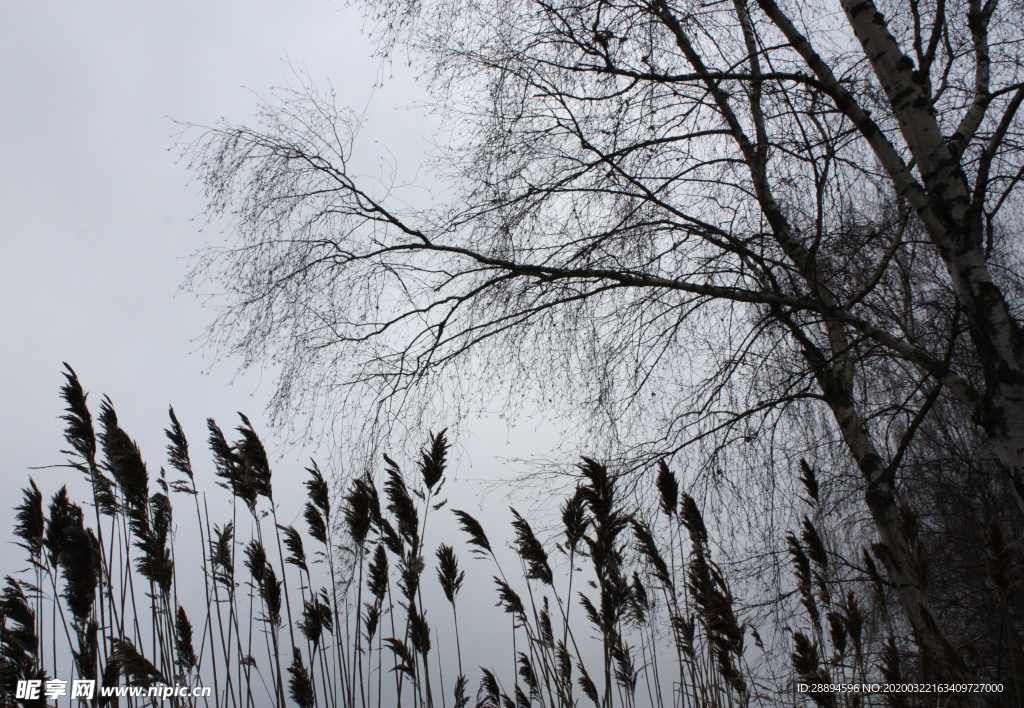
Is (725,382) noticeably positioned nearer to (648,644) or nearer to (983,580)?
(648,644)

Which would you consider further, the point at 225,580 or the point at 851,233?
the point at 851,233

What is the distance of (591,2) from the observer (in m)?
4.06

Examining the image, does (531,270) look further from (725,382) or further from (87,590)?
(87,590)

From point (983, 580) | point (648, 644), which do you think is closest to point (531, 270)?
point (648, 644)

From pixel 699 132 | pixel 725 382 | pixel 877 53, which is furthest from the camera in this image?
pixel 699 132

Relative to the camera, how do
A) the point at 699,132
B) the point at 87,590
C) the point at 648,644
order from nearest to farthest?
the point at 87,590
the point at 648,644
the point at 699,132

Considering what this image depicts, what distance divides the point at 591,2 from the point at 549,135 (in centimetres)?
95

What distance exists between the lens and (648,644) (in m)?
3.86

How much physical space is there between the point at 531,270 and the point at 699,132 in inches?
76.4

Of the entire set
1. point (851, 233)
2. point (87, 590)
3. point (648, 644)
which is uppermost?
point (851, 233)

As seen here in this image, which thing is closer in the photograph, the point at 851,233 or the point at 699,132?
the point at 851,233

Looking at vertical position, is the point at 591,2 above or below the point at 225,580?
above

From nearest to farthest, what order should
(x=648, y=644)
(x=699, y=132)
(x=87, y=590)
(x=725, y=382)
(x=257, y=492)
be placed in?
A: (x=87, y=590)
(x=257, y=492)
(x=648, y=644)
(x=725, y=382)
(x=699, y=132)

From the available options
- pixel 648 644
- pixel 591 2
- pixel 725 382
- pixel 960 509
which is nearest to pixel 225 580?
pixel 648 644
